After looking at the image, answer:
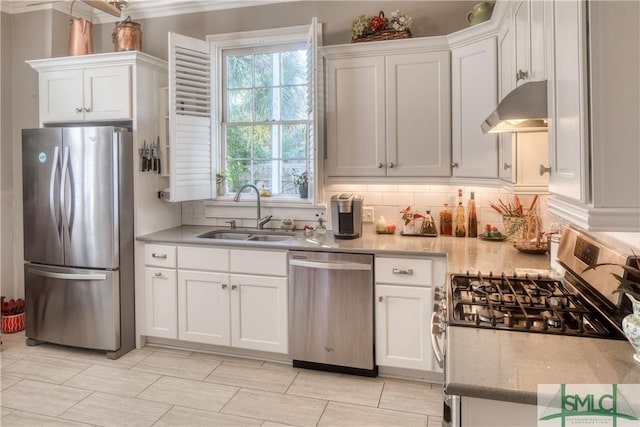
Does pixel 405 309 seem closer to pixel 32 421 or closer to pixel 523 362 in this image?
pixel 523 362

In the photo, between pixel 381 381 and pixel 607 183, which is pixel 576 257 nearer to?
pixel 607 183

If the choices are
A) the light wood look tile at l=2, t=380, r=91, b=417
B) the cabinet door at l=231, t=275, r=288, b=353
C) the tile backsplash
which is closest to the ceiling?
the tile backsplash

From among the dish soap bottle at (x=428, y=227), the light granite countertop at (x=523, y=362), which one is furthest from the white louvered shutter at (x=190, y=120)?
the light granite countertop at (x=523, y=362)

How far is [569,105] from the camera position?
121cm

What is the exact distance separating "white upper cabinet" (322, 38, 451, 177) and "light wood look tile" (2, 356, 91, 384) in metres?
2.36

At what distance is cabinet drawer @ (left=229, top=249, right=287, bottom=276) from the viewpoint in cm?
291

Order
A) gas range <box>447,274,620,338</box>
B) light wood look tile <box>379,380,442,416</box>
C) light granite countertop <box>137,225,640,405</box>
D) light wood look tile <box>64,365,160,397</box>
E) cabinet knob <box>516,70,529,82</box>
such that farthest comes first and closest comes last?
light wood look tile <box>64,365,160,397</box>, light wood look tile <box>379,380,442,416</box>, cabinet knob <box>516,70,529,82</box>, gas range <box>447,274,620,338</box>, light granite countertop <box>137,225,640,405</box>

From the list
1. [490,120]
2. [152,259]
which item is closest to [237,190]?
[152,259]

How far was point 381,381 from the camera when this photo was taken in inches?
109

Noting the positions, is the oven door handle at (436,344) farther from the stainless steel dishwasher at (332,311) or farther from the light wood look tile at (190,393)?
the light wood look tile at (190,393)

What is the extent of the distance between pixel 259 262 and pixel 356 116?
130 cm

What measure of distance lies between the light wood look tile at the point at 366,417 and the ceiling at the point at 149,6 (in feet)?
10.5

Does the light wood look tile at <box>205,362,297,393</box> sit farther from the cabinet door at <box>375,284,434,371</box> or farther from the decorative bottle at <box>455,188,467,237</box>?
the decorative bottle at <box>455,188,467,237</box>

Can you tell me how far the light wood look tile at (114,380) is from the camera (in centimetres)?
269
